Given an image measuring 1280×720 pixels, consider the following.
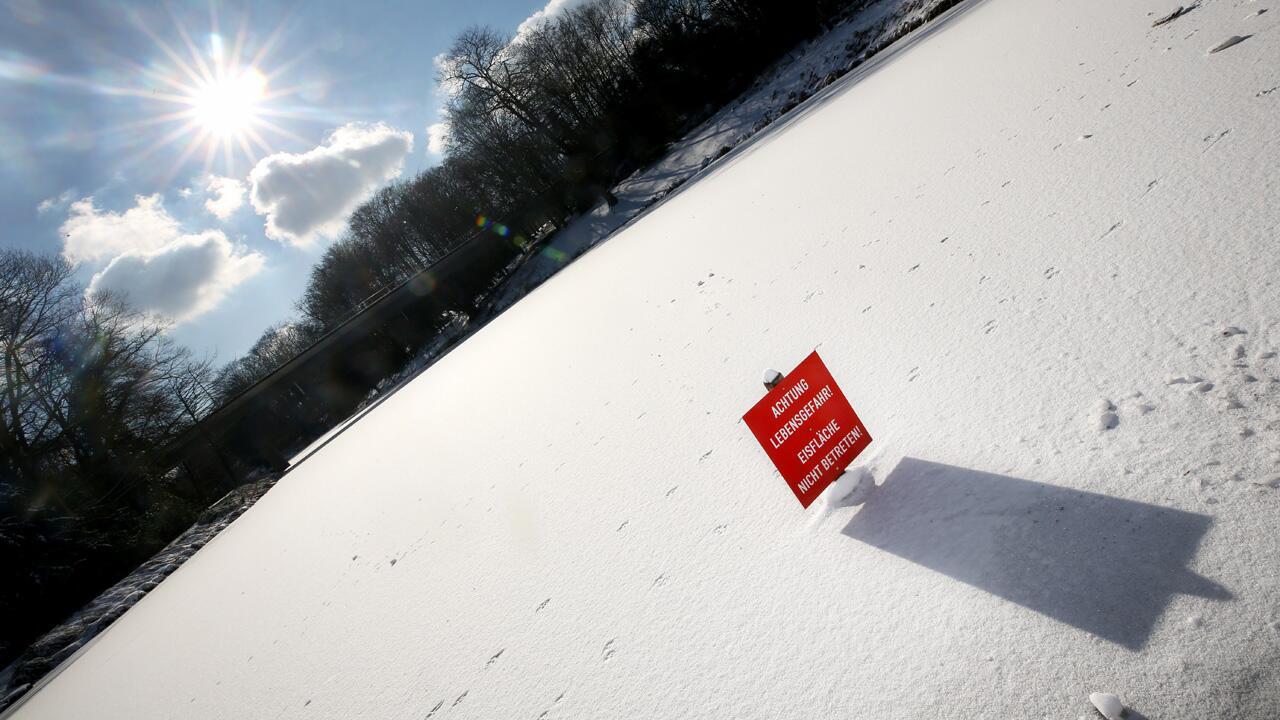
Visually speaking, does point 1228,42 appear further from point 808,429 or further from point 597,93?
point 597,93

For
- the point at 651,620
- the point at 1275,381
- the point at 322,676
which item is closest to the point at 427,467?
the point at 322,676

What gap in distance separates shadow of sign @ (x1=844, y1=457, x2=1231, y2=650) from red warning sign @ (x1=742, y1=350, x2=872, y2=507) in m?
0.21

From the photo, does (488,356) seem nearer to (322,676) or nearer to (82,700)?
(82,700)

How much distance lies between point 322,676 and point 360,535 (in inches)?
78.6

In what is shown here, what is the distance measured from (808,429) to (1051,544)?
2.31ft

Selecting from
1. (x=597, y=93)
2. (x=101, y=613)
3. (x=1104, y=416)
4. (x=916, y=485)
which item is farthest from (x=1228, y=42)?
(x=597, y=93)

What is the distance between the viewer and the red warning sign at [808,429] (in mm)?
1642

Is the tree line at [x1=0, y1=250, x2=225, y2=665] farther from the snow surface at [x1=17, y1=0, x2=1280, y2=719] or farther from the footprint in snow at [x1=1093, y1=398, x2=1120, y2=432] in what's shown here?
the footprint in snow at [x1=1093, y1=398, x2=1120, y2=432]

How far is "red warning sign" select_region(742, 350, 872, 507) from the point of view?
1642mm

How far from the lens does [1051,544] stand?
1.34 meters

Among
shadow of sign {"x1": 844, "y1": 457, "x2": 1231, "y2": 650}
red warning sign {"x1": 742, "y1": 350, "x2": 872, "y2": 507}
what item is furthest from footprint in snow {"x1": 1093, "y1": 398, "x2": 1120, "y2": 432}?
red warning sign {"x1": 742, "y1": 350, "x2": 872, "y2": 507}

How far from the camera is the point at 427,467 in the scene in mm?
5234

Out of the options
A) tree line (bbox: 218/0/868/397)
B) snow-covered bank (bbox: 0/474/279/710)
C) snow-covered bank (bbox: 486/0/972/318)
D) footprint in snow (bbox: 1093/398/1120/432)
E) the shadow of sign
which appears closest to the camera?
the shadow of sign

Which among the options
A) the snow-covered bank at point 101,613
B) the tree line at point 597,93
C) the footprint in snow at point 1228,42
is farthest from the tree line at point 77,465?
the footprint in snow at point 1228,42
